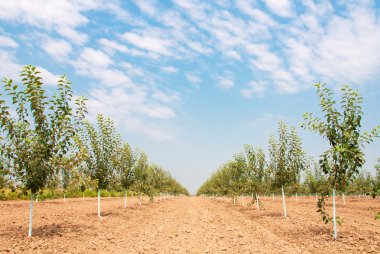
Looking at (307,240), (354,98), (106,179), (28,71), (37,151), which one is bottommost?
(307,240)

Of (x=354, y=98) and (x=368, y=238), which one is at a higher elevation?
(x=354, y=98)

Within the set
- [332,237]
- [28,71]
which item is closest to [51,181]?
[28,71]

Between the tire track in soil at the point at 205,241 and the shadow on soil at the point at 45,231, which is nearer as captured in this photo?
the tire track in soil at the point at 205,241

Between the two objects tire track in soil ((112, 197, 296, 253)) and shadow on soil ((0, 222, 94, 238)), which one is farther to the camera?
shadow on soil ((0, 222, 94, 238))

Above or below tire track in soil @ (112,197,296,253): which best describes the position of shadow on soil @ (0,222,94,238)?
above

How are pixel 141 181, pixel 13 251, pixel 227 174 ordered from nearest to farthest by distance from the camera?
1. pixel 13 251
2. pixel 141 181
3. pixel 227 174

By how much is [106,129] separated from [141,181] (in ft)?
57.3

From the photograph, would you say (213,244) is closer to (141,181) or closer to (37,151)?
(37,151)

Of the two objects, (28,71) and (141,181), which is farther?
(141,181)

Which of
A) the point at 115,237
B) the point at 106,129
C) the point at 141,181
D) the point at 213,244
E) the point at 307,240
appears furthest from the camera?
the point at 141,181

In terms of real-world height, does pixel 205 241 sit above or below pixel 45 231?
below

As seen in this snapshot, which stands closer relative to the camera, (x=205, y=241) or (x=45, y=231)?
(x=205, y=241)

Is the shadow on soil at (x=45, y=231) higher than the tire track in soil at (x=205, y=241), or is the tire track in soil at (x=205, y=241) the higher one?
the shadow on soil at (x=45, y=231)

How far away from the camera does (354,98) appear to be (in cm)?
1402
